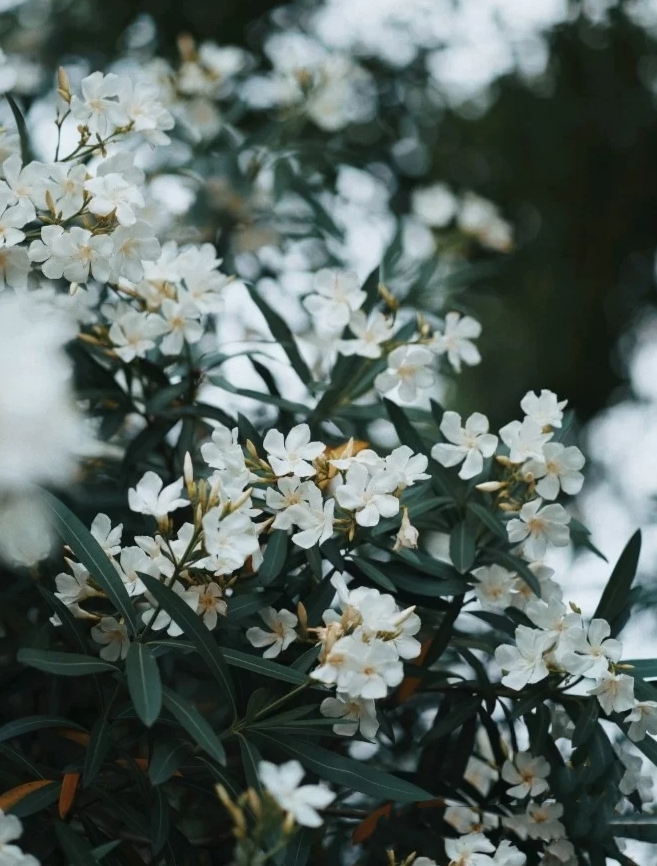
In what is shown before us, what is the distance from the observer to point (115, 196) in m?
0.90

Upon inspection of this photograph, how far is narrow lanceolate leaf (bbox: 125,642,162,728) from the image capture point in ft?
2.39

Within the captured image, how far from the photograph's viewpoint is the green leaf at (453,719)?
38.4 inches

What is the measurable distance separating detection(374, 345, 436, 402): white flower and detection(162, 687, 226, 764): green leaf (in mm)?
432

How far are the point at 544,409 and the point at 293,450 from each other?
0.91ft

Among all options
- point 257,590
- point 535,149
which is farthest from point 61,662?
point 535,149

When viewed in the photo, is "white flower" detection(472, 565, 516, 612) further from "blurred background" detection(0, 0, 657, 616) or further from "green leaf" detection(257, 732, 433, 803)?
"blurred background" detection(0, 0, 657, 616)

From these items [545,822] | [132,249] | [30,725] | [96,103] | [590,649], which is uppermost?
[96,103]

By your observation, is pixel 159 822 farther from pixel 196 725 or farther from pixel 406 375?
pixel 406 375

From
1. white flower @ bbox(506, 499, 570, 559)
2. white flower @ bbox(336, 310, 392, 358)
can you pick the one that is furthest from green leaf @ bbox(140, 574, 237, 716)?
white flower @ bbox(336, 310, 392, 358)

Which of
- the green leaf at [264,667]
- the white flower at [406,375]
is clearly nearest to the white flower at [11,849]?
the green leaf at [264,667]

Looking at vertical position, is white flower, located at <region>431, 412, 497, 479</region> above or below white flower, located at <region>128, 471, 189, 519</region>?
above

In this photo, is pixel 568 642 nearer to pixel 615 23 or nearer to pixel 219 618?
pixel 219 618

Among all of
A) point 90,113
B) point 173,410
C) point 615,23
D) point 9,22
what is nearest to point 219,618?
point 173,410

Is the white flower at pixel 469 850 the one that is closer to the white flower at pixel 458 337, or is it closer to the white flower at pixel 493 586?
the white flower at pixel 493 586
